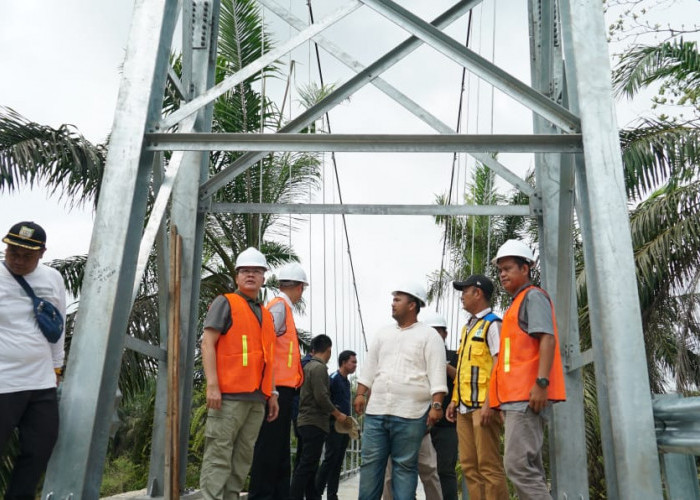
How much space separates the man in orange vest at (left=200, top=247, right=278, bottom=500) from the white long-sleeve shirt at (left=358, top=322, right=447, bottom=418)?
28.3 inches

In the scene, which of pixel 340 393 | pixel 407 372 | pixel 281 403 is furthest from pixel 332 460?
pixel 407 372

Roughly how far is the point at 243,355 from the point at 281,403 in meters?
1.12

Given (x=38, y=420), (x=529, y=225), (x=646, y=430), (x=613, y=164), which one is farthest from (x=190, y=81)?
(x=529, y=225)

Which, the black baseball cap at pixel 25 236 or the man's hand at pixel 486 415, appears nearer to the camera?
the black baseball cap at pixel 25 236

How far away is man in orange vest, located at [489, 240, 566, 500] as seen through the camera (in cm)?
452

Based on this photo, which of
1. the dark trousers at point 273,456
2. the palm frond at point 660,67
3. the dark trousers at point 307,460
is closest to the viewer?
the dark trousers at point 273,456

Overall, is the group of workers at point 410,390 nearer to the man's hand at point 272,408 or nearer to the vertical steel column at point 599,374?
the man's hand at point 272,408

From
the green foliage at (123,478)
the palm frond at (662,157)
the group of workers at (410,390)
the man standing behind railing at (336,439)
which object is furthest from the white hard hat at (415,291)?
the green foliage at (123,478)

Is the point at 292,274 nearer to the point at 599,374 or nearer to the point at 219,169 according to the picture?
the point at 599,374

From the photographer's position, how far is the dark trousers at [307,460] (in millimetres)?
6848

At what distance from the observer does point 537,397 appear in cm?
449

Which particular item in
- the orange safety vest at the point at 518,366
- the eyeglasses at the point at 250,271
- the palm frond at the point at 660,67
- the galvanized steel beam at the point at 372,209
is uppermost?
the palm frond at the point at 660,67

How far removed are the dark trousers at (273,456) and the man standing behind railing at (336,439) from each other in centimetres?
178

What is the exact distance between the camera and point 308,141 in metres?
3.91
